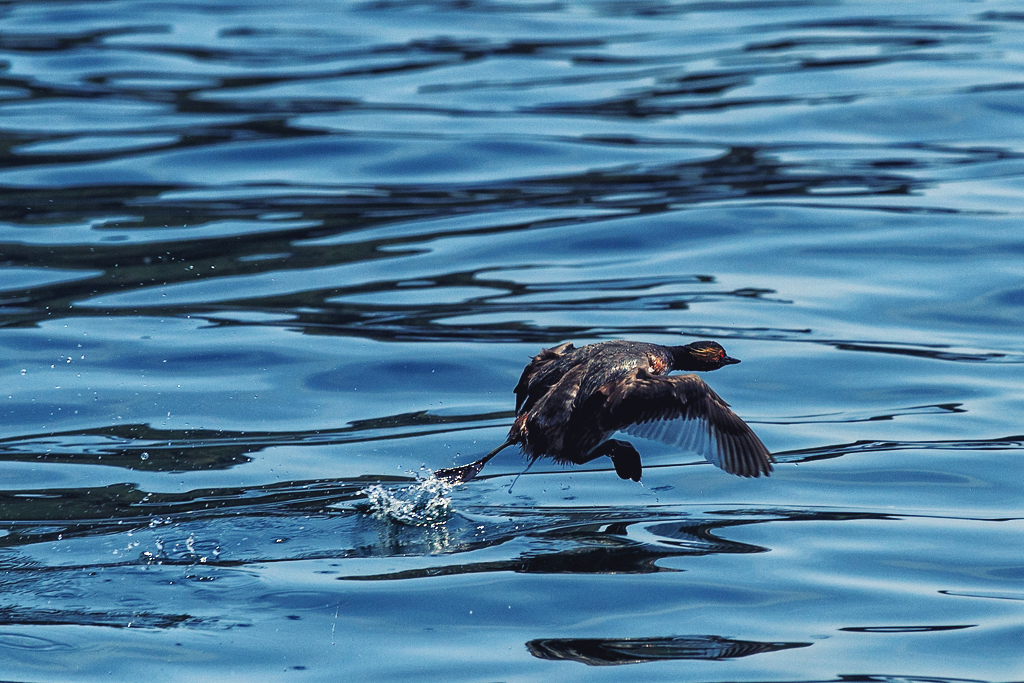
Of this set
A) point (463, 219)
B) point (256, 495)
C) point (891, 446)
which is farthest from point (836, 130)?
point (256, 495)

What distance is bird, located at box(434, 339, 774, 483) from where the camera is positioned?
675 centimetres

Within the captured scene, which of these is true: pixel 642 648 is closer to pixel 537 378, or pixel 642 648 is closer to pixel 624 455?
pixel 624 455

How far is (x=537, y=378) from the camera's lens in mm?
7074

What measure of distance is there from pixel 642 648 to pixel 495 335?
4935mm

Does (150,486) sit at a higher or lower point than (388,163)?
lower

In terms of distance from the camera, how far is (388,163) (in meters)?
15.8

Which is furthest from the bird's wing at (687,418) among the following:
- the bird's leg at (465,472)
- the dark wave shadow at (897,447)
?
the dark wave shadow at (897,447)

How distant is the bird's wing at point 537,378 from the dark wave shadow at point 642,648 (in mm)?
1690

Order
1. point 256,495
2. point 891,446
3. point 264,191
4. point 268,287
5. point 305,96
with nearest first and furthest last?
point 256,495, point 891,446, point 268,287, point 264,191, point 305,96

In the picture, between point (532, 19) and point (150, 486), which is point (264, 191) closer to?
point (150, 486)

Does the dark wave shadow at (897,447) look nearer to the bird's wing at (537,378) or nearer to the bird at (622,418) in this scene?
the bird at (622,418)

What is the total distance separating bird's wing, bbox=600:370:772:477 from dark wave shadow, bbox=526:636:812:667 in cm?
126

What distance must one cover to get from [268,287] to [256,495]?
14.6 ft

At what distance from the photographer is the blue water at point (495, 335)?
19.1ft
